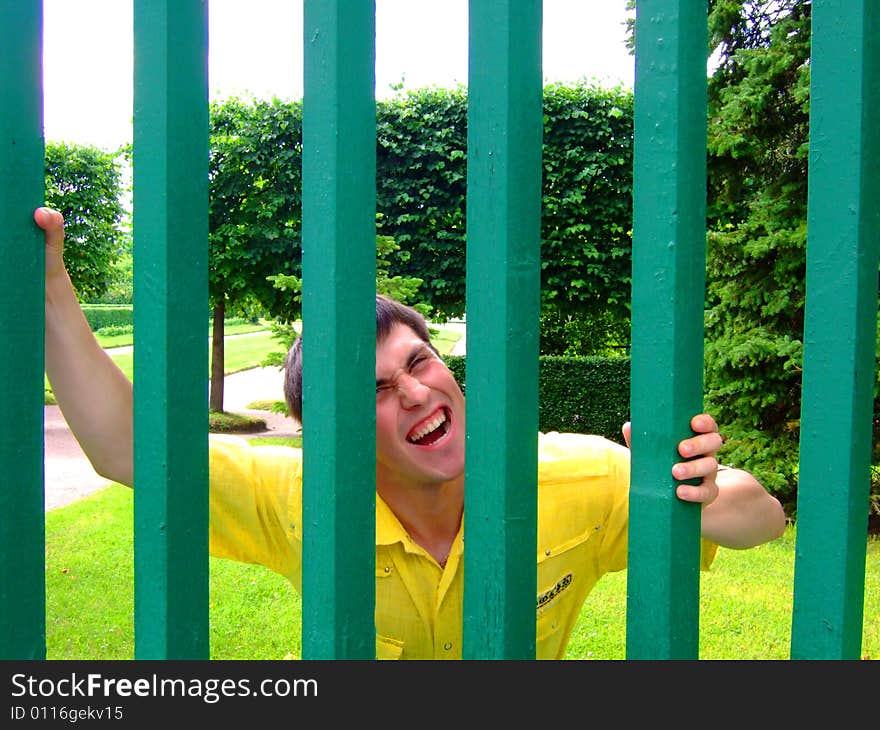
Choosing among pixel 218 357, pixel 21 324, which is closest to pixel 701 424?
pixel 21 324

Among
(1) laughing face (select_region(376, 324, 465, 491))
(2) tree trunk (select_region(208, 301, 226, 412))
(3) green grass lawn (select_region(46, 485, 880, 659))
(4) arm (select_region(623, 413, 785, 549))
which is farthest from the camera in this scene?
(2) tree trunk (select_region(208, 301, 226, 412))

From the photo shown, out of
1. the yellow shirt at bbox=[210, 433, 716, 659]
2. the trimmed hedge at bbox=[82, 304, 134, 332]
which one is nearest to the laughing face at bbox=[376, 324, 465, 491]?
the yellow shirt at bbox=[210, 433, 716, 659]

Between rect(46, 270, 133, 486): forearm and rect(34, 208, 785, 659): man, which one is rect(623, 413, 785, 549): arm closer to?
rect(34, 208, 785, 659): man

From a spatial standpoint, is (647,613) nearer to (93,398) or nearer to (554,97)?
(93,398)

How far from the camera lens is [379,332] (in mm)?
2146

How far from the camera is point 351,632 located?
1.02 meters

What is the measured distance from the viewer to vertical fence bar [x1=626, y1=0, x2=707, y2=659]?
3.30ft

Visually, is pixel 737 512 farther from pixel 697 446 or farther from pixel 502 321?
pixel 502 321

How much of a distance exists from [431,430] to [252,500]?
459mm

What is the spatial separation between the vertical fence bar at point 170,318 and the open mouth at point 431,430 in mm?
1062

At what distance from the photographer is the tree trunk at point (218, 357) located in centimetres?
1471

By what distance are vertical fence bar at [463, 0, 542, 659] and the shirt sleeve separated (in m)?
0.96
